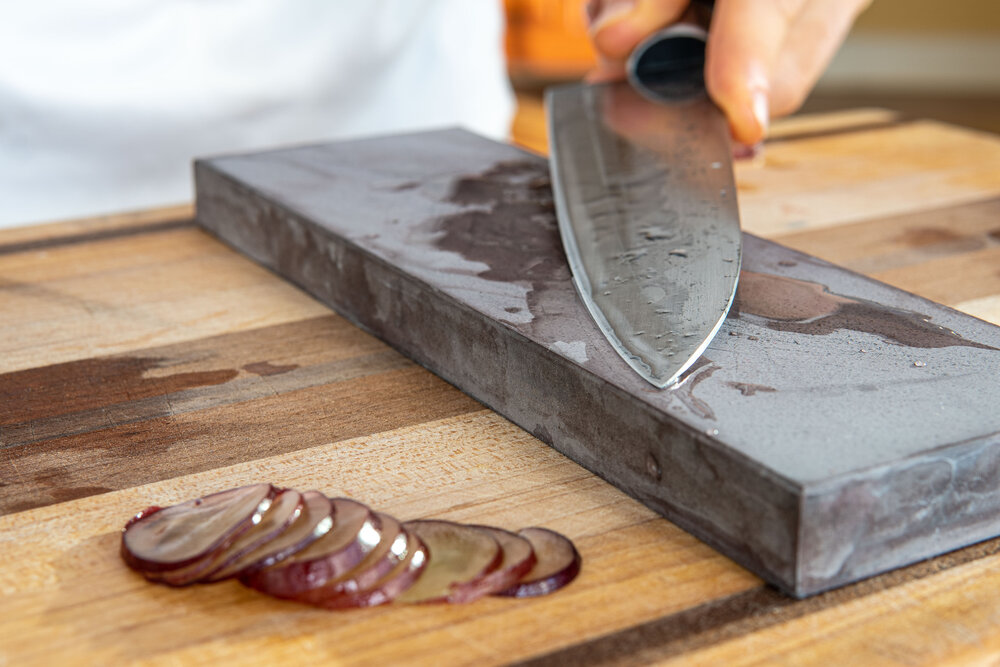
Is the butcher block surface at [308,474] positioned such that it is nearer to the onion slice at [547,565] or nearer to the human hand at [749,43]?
the onion slice at [547,565]

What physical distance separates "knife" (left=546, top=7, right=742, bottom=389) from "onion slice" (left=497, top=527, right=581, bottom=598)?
→ 0.12 m

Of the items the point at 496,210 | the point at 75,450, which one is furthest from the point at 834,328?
the point at 75,450

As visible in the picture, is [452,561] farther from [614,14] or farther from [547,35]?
[547,35]

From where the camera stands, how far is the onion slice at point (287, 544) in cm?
56

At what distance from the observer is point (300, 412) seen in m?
0.78

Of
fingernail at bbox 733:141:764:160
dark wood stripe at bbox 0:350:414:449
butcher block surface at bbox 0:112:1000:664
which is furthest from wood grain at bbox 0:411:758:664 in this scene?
fingernail at bbox 733:141:764:160

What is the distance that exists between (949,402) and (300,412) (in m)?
0.44

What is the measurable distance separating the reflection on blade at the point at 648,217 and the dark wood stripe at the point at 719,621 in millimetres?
146

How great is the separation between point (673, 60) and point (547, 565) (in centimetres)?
96

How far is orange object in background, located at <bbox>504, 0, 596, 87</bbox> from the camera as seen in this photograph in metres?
4.07

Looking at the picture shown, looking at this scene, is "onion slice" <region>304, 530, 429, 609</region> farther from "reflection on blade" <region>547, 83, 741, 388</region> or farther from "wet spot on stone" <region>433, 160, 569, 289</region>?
"wet spot on stone" <region>433, 160, 569, 289</region>

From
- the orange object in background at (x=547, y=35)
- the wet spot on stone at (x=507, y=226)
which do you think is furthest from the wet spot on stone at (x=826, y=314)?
the orange object in background at (x=547, y=35)

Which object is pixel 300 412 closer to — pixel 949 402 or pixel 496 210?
pixel 496 210

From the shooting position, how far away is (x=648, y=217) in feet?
3.02
